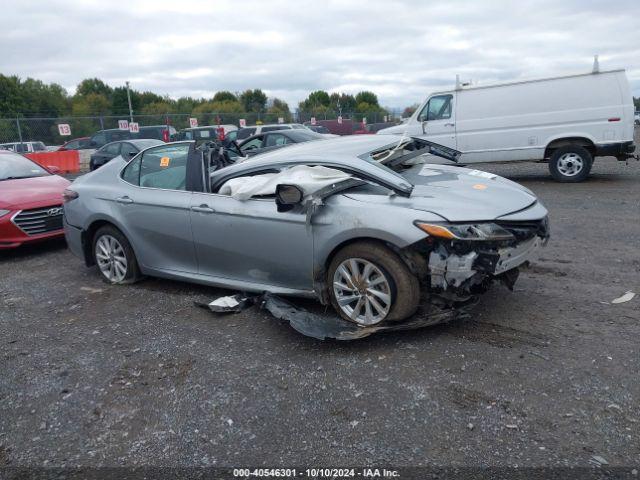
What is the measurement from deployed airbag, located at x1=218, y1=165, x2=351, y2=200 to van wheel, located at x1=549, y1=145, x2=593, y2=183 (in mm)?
8257

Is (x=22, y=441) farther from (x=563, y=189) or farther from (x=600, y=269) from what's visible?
(x=563, y=189)

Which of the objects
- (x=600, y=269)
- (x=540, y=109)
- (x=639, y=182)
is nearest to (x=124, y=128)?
(x=540, y=109)

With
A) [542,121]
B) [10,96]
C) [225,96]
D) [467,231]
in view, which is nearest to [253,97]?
[225,96]

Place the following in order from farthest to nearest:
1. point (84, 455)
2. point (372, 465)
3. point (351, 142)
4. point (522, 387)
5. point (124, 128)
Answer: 1. point (124, 128)
2. point (351, 142)
3. point (522, 387)
4. point (84, 455)
5. point (372, 465)

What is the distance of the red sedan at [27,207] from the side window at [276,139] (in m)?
5.70

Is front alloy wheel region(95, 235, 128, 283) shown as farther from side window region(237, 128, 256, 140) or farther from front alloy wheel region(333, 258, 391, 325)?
side window region(237, 128, 256, 140)

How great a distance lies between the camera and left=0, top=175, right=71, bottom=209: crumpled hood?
7.01m

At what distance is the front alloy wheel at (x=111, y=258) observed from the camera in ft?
18.0

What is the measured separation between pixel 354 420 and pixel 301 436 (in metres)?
0.32

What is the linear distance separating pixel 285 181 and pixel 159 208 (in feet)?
4.88

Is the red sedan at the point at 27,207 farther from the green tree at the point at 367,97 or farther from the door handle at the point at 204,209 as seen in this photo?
the green tree at the point at 367,97

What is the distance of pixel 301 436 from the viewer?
291 cm

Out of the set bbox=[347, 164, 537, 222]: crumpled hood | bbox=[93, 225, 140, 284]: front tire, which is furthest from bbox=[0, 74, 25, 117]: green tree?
bbox=[347, 164, 537, 222]: crumpled hood

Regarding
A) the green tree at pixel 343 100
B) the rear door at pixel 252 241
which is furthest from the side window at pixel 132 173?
the green tree at pixel 343 100
